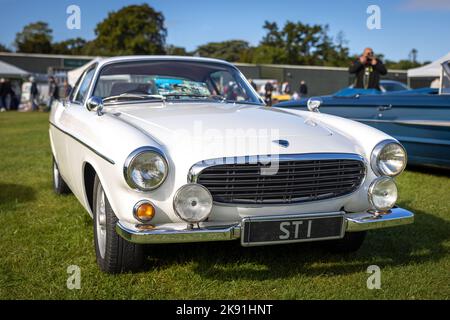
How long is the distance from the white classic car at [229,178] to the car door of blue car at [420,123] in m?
→ 2.82

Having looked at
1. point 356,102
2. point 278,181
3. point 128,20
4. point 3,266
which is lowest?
point 3,266

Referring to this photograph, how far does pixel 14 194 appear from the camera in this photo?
5.37 metres

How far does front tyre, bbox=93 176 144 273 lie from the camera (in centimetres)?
283

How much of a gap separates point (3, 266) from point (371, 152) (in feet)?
7.90

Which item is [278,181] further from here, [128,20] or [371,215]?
[128,20]

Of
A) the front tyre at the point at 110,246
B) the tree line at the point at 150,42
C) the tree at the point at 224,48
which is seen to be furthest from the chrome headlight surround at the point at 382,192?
the tree at the point at 224,48

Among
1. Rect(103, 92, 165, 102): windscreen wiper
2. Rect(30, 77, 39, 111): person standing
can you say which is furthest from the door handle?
Rect(30, 77, 39, 111): person standing

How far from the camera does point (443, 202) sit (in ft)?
16.1

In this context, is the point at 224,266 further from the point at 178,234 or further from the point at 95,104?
the point at 95,104

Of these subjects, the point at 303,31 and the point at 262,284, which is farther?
the point at 303,31

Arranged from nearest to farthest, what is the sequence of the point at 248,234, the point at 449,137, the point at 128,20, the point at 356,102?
the point at 248,234 < the point at 449,137 < the point at 356,102 < the point at 128,20

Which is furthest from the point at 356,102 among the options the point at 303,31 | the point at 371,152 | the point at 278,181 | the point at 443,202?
the point at 303,31

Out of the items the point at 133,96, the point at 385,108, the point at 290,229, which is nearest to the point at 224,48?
the point at 385,108

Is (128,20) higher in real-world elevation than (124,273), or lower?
higher
